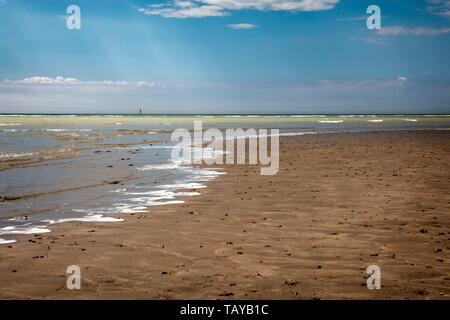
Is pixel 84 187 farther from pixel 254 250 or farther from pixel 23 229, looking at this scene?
pixel 254 250

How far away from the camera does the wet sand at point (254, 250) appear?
495cm

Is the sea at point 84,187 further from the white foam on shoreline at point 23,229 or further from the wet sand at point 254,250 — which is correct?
the wet sand at point 254,250

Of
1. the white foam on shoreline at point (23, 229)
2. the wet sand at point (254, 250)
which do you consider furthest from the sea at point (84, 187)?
the wet sand at point (254, 250)

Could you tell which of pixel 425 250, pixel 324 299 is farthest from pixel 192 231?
pixel 425 250

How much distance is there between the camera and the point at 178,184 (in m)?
12.6

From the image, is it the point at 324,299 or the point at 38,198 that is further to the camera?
the point at 38,198

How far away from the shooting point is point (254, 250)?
6344 mm

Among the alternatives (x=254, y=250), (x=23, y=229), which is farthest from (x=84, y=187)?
(x=254, y=250)

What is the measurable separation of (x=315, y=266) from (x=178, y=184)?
7.52 metres

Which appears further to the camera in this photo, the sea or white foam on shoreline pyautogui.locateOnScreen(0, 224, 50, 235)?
the sea

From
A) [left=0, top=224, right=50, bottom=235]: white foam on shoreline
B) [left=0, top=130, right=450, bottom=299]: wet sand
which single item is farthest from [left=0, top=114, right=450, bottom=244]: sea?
[left=0, top=130, right=450, bottom=299]: wet sand

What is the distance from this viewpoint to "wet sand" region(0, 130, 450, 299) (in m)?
4.95

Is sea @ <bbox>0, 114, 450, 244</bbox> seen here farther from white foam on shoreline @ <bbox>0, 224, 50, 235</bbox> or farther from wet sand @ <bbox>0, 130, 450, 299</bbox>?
wet sand @ <bbox>0, 130, 450, 299</bbox>
